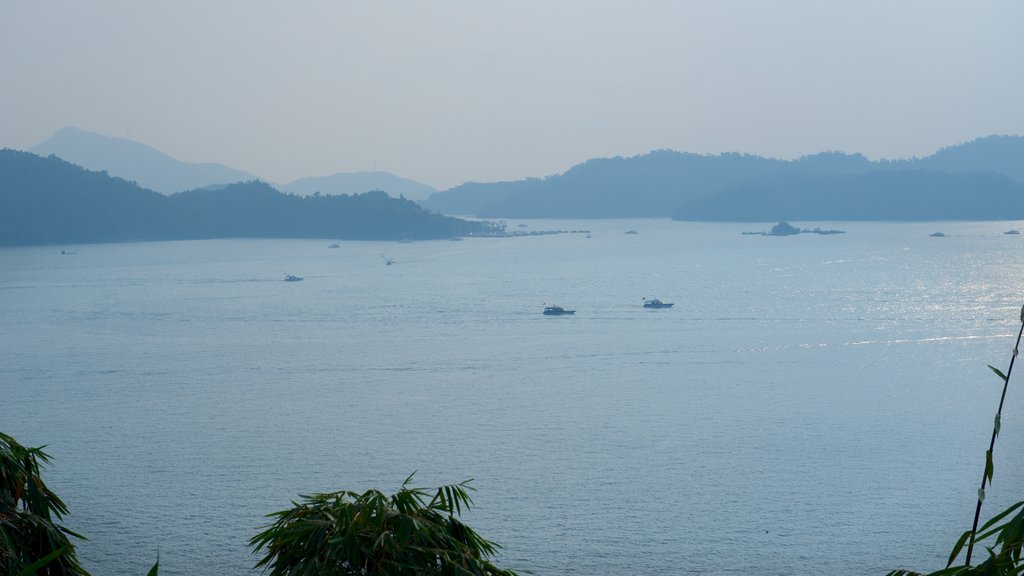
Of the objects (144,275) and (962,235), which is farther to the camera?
(962,235)

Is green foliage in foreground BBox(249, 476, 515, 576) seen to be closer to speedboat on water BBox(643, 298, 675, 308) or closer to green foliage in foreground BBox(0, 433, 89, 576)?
green foliage in foreground BBox(0, 433, 89, 576)

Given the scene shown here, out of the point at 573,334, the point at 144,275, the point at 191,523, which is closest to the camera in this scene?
the point at 191,523

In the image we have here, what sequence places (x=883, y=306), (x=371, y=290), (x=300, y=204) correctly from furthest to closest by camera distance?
1. (x=300, y=204)
2. (x=371, y=290)
3. (x=883, y=306)

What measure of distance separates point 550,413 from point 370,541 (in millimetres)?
12207

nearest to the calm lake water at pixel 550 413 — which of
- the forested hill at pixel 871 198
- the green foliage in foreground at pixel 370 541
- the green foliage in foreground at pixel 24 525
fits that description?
the green foliage in foreground at pixel 24 525

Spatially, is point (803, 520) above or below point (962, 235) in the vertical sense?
below

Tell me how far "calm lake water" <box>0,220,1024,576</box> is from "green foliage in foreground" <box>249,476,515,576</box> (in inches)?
220

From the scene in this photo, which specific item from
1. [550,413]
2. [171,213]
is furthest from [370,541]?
[171,213]

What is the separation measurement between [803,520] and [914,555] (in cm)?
124

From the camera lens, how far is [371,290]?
1345 inches

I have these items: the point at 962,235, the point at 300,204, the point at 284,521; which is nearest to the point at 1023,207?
the point at 962,235

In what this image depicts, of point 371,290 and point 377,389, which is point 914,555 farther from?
point 371,290

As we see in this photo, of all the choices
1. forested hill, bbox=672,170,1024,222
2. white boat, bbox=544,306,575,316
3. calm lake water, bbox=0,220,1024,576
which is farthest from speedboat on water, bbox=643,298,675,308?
forested hill, bbox=672,170,1024,222

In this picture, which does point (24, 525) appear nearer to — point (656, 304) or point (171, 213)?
point (656, 304)
